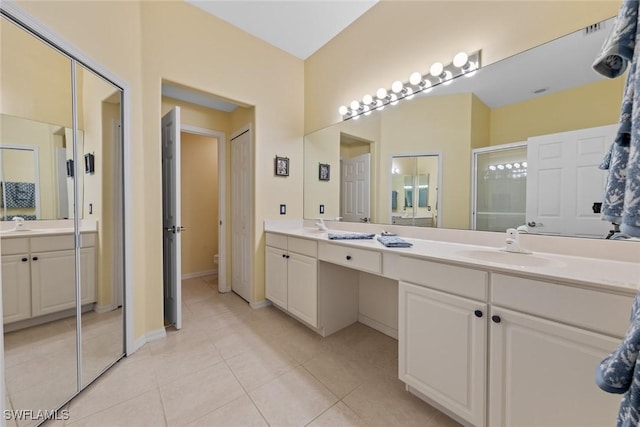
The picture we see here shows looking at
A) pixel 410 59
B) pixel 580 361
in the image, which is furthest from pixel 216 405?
pixel 410 59

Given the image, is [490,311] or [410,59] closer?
[490,311]

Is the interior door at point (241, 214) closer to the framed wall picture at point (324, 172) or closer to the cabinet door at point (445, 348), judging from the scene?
the framed wall picture at point (324, 172)

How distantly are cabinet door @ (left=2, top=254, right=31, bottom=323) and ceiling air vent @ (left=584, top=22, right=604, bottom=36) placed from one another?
2.90 meters

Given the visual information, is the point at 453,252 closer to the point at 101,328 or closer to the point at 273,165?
the point at 273,165

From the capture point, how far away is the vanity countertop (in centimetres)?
83

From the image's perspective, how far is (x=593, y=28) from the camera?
120 centimetres

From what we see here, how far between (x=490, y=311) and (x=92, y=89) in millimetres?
2491

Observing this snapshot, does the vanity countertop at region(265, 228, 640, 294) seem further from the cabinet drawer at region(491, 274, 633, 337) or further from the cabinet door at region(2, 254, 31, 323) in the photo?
the cabinet door at region(2, 254, 31, 323)

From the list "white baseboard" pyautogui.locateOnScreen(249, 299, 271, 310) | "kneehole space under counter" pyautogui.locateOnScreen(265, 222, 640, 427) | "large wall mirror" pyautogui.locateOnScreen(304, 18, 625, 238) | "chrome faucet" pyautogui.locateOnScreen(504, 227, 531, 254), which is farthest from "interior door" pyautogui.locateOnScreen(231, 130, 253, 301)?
"chrome faucet" pyautogui.locateOnScreen(504, 227, 531, 254)

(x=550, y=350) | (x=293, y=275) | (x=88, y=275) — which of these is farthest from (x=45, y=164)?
(x=550, y=350)

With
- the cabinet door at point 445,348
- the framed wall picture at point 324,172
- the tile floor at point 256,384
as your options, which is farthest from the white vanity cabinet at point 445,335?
the framed wall picture at point 324,172

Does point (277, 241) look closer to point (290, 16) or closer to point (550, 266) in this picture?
point (550, 266)

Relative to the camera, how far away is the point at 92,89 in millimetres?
1494

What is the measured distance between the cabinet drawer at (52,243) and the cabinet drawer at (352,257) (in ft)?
5.07
